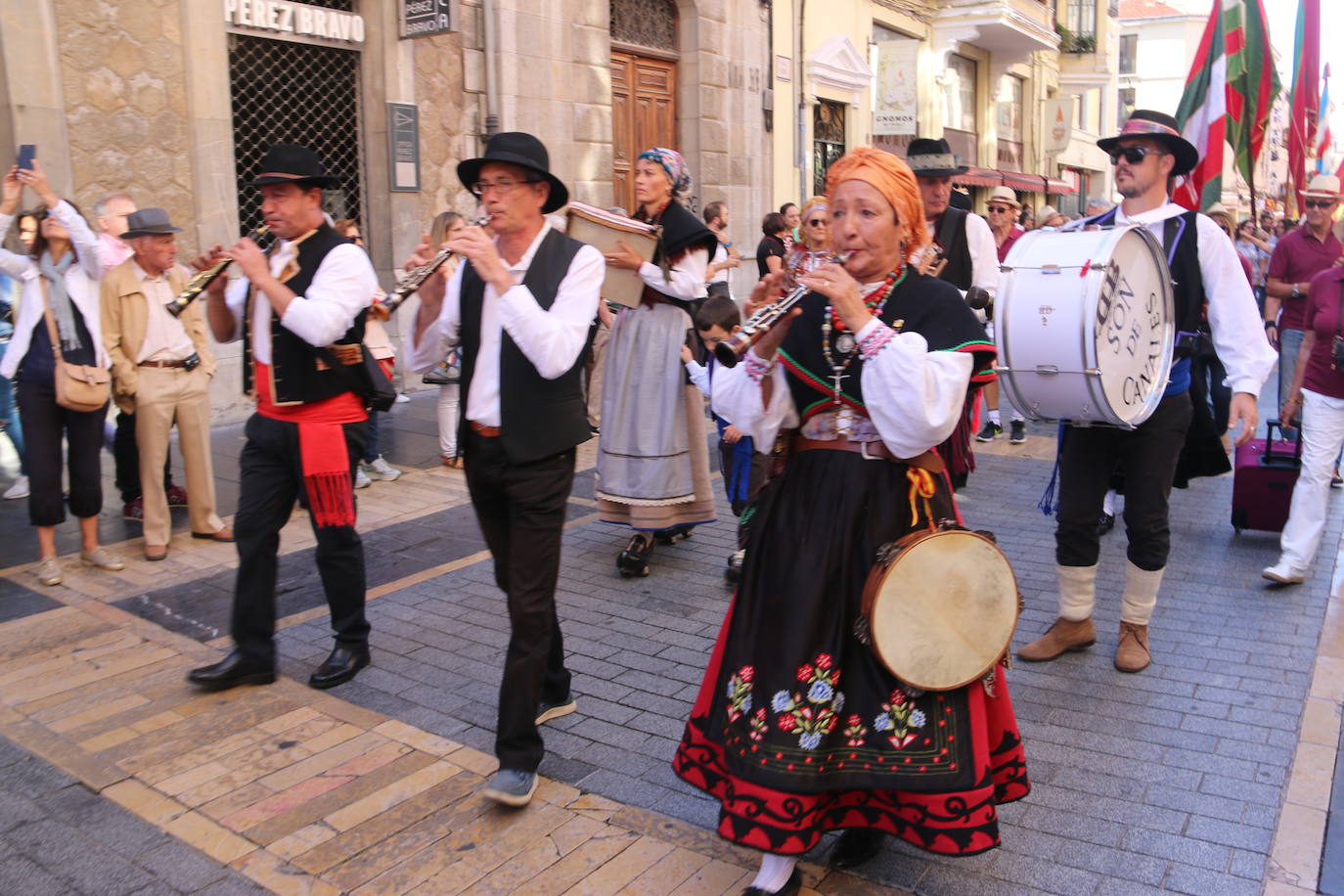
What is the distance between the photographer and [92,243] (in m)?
6.02

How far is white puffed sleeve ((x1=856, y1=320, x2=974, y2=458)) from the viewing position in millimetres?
2799

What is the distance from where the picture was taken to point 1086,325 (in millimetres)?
4074

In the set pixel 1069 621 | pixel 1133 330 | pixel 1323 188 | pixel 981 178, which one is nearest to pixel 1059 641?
pixel 1069 621

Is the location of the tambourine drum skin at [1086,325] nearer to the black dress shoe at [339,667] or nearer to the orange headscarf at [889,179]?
the orange headscarf at [889,179]

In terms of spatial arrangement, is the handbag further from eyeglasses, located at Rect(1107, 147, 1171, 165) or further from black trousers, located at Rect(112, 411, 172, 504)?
eyeglasses, located at Rect(1107, 147, 1171, 165)

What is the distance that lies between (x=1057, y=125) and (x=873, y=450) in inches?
1164

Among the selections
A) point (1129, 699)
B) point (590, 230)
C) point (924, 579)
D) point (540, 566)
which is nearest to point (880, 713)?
point (924, 579)

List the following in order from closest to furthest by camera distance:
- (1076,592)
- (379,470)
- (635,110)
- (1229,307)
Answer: (1229,307) < (1076,592) < (379,470) < (635,110)

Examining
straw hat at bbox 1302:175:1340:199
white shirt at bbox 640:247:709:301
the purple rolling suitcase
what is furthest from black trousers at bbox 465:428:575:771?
straw hat at bbox 1302:175:1340:199

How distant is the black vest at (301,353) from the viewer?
433 cm

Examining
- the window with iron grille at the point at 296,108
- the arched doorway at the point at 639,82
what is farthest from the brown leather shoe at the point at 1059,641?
the arched doorway at the point at 639,82

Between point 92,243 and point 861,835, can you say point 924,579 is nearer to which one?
point 861,835

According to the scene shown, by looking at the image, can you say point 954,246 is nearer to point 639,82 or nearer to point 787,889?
point 787,889

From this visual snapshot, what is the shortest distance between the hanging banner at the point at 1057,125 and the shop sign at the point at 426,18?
2287cm
